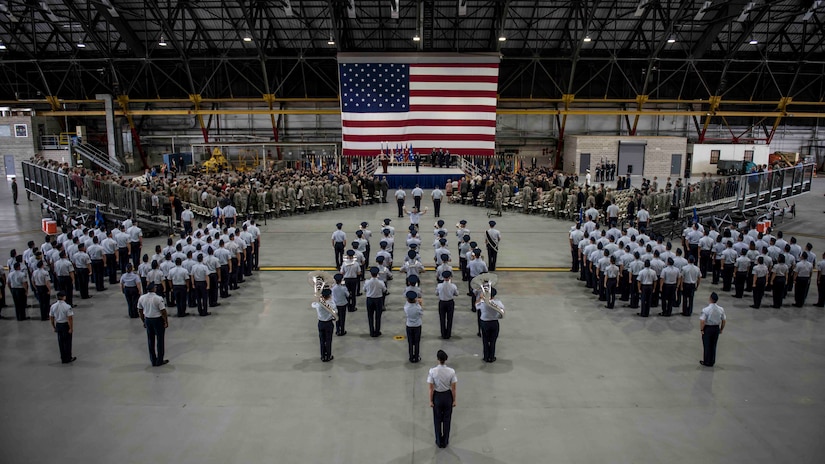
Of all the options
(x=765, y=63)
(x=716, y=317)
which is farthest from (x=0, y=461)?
(x=765, y=63)

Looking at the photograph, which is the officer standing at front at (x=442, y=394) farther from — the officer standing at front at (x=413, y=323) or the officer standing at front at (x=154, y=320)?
the officer standing at front at (x=154, y=320)

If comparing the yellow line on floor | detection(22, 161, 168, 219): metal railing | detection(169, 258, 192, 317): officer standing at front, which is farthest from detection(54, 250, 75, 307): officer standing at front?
detection(22, 161, 168, 219): metal railing

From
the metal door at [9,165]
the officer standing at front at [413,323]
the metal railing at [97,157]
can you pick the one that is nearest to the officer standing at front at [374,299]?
the officer standing at front at [413,323]

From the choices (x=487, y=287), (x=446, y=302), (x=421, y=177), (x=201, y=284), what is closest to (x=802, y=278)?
(x=487, y=287)

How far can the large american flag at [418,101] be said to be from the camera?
115 feet

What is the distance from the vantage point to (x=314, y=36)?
38.2 metres

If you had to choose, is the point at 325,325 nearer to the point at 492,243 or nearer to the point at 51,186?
the point at 492,243

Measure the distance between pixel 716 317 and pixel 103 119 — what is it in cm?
4430

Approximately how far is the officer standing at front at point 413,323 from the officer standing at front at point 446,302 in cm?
115

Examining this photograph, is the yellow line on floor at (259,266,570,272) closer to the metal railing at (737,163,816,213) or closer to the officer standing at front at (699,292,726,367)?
the officer standing at front at (699,292,726,367)

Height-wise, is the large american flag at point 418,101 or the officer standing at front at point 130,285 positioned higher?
the large american flag at point 418,101

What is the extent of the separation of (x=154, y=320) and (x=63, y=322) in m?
1.68

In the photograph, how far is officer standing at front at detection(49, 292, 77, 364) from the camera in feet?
35.0

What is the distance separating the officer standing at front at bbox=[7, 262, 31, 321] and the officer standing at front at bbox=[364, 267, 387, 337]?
770cm
